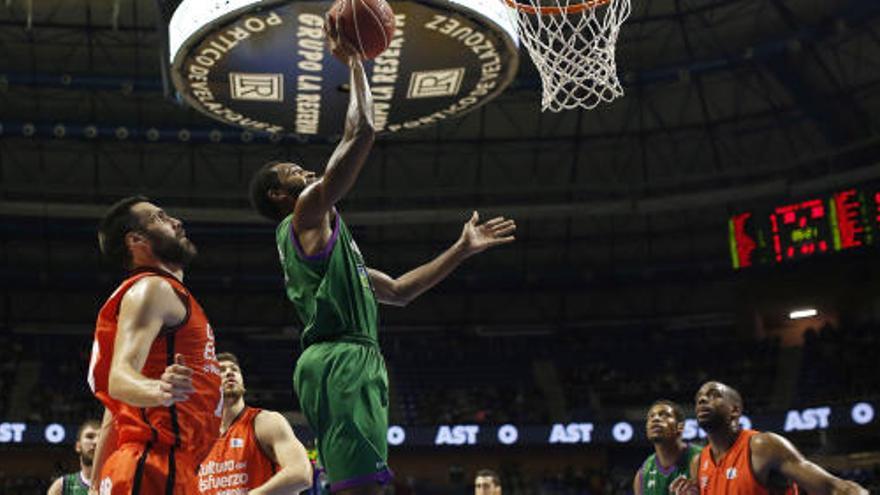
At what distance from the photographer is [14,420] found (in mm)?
23609

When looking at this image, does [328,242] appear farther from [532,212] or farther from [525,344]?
[525,344]

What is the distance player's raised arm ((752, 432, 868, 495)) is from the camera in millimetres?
6625

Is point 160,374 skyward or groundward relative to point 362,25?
groundward

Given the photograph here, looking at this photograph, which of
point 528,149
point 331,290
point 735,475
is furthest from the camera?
point 528,149

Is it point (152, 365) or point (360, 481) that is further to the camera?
point (360, 481)

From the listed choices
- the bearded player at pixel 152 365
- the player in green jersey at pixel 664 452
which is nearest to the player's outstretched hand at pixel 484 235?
the bearded player at pixel 152 365

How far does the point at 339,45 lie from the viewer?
4539mm

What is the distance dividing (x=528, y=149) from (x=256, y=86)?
1615cm

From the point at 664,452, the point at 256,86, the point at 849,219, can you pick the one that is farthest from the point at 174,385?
the point at 849,219

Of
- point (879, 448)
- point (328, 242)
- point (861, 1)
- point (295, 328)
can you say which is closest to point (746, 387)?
point (879, 448)

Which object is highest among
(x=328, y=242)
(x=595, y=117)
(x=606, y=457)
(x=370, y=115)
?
(x=595, y=117)

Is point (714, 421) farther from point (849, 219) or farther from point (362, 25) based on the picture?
point (849, 219)

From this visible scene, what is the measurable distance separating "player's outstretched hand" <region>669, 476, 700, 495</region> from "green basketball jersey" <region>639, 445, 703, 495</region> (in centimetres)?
49

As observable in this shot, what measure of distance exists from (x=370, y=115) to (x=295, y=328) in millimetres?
25479
